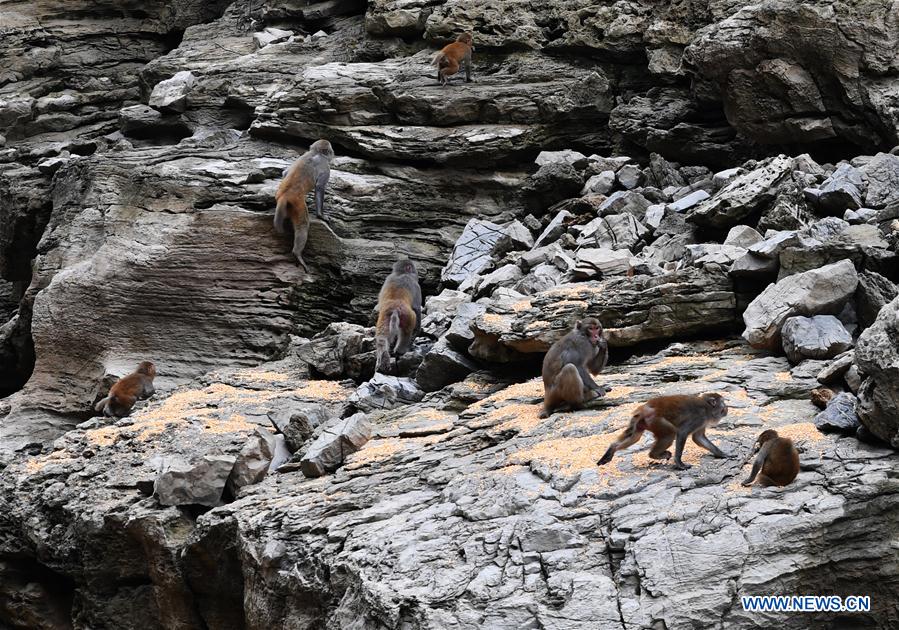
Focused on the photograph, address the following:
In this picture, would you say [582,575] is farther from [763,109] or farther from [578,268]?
[763,109]

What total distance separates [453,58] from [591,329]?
9.53 m

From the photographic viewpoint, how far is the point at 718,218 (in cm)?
1469

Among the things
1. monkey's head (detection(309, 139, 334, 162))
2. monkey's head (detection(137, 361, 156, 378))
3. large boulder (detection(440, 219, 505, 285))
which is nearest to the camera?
monkey's head (detection(137, 361, 156, 378))

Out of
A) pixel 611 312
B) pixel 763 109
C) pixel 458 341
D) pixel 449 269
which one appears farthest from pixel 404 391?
pixel 763 109

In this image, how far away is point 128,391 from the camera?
1571cm

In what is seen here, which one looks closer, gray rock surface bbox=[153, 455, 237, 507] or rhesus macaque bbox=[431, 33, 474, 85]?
gray rock surface bbox=[153, 455, 237, 507]

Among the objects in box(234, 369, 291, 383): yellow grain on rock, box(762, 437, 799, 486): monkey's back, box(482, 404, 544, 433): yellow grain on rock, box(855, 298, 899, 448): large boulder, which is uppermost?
box(855, 298, 899, 448): large boulder

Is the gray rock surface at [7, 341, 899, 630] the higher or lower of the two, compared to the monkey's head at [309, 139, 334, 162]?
lower

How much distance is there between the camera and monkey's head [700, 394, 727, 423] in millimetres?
9258

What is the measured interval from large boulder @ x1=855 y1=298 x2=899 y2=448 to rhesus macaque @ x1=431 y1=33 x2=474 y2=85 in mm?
12131

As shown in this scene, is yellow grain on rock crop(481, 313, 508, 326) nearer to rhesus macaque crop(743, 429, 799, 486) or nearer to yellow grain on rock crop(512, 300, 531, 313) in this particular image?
yellow grain on rock crop(512, 300, 531, 313)

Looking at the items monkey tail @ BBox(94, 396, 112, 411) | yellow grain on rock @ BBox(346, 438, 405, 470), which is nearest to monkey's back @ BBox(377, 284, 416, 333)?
yellow grain on rock @ BBox(346, 438, 405, 470)

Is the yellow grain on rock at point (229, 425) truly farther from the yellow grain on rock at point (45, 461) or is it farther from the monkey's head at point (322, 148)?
the monkey's head at point (322, 148)

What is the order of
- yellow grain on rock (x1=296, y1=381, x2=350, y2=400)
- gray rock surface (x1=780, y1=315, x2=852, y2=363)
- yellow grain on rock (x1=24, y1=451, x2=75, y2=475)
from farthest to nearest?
yellow grain on rock (x1=296, y1=381, x2=350, y2=400) < yellow grain on rock (x1=24, y1=451, x2=75, y2=475) < gray rock surface (x1=780, y1=315, x2=852, y2=363)
